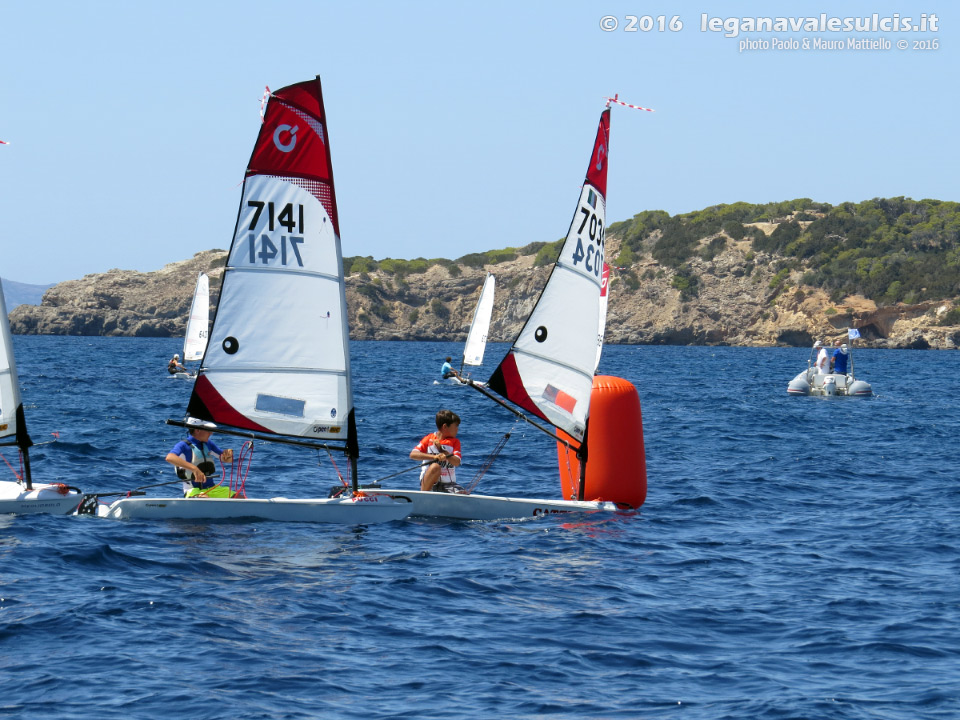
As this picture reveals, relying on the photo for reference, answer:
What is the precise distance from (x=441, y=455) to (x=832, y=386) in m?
35.3

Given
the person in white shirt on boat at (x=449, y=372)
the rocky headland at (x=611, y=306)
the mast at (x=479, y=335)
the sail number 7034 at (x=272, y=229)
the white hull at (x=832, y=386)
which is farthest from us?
the rocky headland at (x=611, y=306)

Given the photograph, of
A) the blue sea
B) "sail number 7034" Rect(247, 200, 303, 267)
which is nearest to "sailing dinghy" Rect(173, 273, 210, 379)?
the blue sea

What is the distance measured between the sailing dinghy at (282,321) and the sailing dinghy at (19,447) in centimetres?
60

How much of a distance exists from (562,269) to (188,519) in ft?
20.3

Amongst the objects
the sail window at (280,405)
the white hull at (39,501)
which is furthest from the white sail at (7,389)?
the sail window at (280,405)

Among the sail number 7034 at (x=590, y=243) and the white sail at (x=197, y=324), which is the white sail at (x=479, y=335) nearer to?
the white sail at (x=197, y=324)

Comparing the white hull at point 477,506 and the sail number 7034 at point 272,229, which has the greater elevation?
the sail number 7034 at point 272,229

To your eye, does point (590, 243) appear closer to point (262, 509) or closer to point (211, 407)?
point (211, 407)

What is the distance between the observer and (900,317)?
11331 centimetres

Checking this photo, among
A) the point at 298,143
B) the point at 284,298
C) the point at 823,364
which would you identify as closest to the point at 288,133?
the point at 298,143

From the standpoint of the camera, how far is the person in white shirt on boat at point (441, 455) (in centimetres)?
1531

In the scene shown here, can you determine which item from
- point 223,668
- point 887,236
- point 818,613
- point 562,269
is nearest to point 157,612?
point 223,668

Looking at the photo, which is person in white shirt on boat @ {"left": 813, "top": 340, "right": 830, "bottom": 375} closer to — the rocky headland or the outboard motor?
the outboard motor

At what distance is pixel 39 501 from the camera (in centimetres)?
1482
